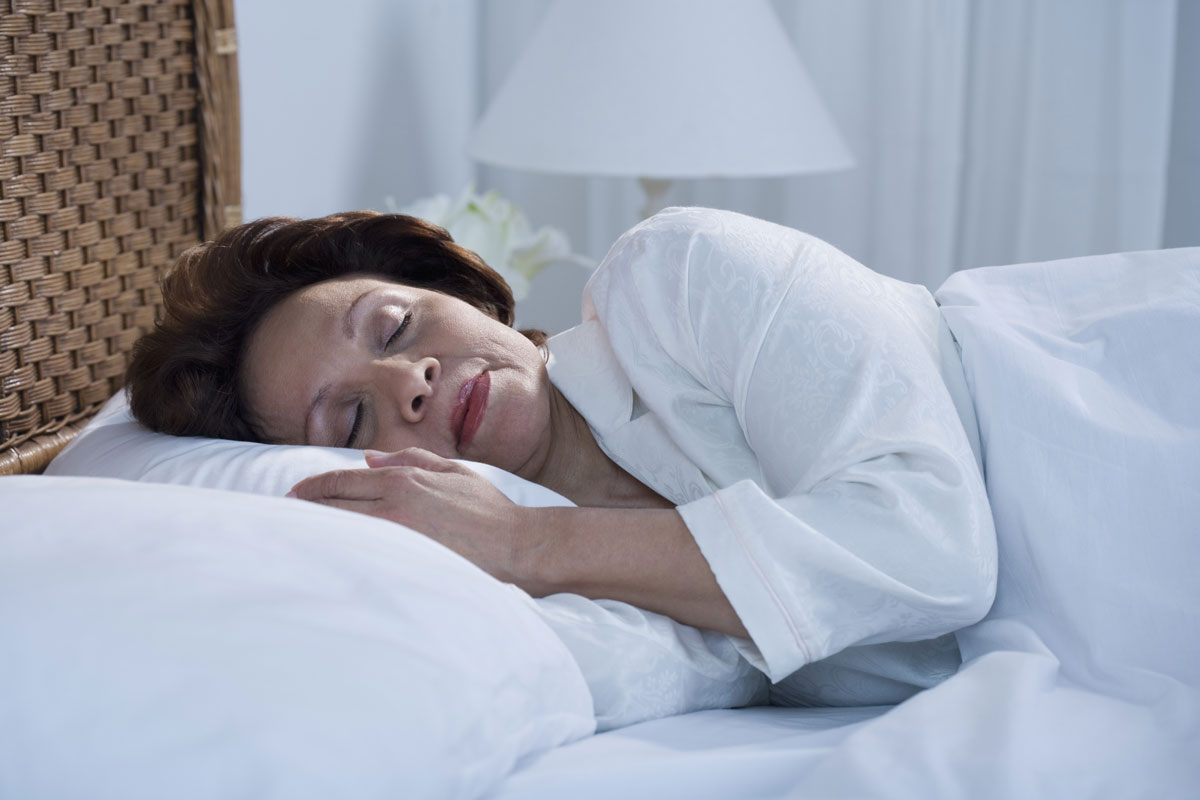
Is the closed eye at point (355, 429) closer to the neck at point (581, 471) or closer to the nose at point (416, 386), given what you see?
the nose at point (416, 386)

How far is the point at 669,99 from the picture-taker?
5.70 feet

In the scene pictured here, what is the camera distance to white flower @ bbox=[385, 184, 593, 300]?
5.56 ft

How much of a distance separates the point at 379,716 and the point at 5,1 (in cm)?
88

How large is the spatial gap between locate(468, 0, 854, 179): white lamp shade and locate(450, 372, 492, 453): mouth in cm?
81

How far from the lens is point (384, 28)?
6.75 feet

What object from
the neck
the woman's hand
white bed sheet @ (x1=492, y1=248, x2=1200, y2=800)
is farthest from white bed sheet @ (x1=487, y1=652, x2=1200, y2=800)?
the neck

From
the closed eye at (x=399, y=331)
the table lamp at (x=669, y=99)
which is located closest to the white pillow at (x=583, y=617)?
the closed eye at (x=399, y=331)

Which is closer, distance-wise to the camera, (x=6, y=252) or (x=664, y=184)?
(x=6, y=252)

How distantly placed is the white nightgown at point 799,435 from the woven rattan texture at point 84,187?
21.7 inches

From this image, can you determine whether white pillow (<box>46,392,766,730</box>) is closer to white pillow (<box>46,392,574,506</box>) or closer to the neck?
white pillow (<box>46,392,574,506</box>)

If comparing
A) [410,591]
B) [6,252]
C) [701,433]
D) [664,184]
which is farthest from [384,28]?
[410,591]

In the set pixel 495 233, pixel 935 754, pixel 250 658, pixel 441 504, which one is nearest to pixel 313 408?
pixel 441 504

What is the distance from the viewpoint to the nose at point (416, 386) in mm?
970

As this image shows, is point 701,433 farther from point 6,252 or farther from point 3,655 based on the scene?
point 6,252
